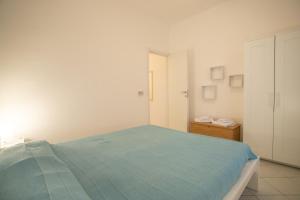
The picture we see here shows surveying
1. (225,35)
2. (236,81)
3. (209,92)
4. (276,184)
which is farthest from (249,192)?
(225,35)

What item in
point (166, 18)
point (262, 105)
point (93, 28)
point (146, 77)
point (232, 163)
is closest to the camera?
point (232, 163)

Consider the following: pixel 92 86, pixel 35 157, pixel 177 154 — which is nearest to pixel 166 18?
pixel 92 86

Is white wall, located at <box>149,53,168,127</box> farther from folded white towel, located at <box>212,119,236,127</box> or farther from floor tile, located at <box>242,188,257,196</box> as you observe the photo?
floor tile, located at <box>242,188,257,196</box>

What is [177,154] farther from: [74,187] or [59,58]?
[59,58]

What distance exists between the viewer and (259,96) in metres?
2.45

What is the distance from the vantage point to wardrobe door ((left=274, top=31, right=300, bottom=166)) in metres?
2.15

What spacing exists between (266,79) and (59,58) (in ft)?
10.4

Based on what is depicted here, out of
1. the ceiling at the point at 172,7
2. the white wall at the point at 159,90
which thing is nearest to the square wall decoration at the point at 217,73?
the white wall at the point at 159,90

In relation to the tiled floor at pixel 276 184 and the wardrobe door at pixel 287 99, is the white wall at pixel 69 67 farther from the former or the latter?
the wardrobe door at pixel 287 99

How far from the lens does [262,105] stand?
243 cm

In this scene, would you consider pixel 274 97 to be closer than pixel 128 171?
No

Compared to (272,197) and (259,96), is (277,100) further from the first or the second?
(272,197)

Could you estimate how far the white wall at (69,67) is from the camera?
196 centimetres

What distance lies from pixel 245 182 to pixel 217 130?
161 cm
